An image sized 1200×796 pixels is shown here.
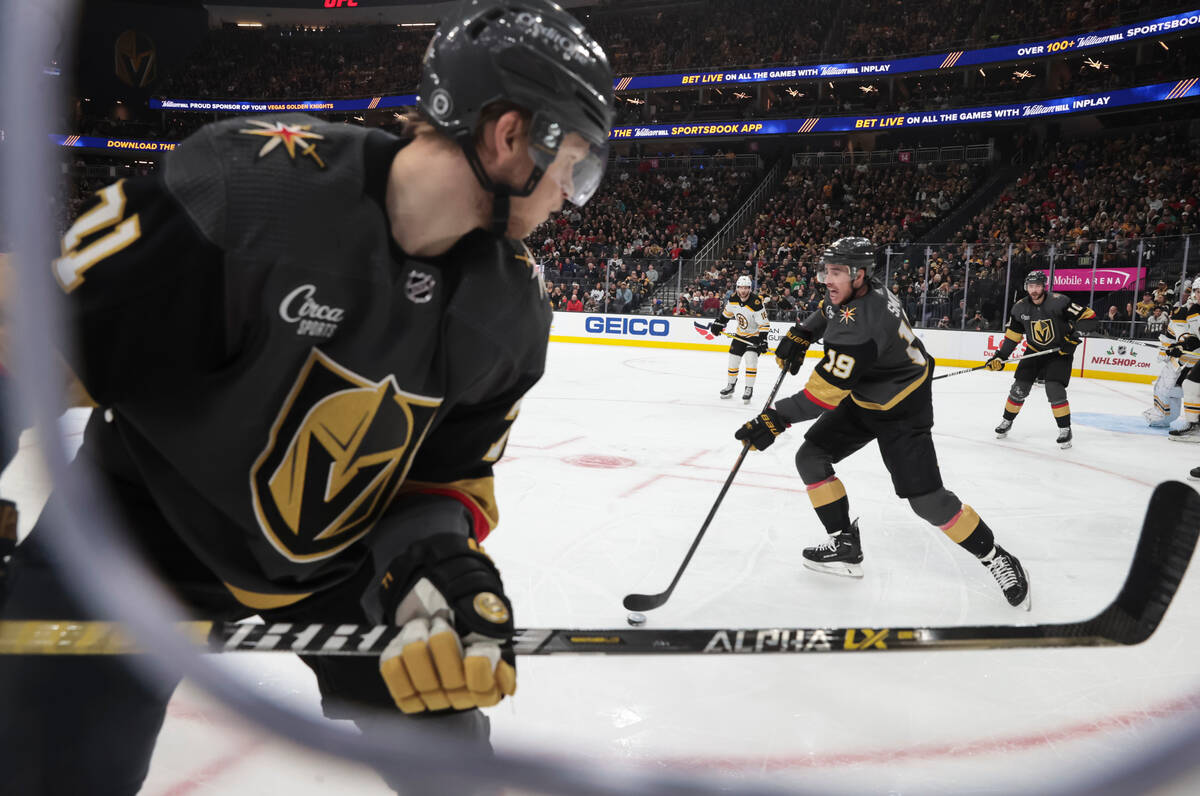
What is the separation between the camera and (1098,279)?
12133mm

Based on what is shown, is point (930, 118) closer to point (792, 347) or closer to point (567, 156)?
point (792, 347)

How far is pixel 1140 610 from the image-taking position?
157 centimetres

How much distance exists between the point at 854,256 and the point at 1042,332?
4854 millimetres

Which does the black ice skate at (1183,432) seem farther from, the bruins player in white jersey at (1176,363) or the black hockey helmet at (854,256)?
the black hockey helmet at (854,256)

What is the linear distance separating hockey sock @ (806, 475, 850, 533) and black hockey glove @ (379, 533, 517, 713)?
275cm

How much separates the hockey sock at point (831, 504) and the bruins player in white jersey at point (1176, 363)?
5.91m

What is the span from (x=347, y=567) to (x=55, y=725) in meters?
0.43

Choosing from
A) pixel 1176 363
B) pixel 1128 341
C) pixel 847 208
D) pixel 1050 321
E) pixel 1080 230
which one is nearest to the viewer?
pixel 1050 321

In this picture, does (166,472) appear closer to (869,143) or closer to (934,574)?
(934,574)

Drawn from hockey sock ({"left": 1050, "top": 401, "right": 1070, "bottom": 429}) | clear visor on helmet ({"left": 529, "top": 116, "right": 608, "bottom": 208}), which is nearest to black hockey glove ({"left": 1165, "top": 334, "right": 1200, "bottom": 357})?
hockey sock ({"left": 1050, "top": 401, "right": 1070, "bottom": 429})

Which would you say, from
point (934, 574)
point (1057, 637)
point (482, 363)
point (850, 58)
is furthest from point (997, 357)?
point (850, 58)

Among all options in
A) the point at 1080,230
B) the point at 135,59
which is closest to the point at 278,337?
the point at 1080,230

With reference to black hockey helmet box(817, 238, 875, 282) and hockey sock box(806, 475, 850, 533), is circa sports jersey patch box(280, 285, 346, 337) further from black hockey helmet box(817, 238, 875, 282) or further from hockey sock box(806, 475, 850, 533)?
hockey sock box(806, 475, 850, 533)

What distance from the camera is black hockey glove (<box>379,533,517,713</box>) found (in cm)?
105
